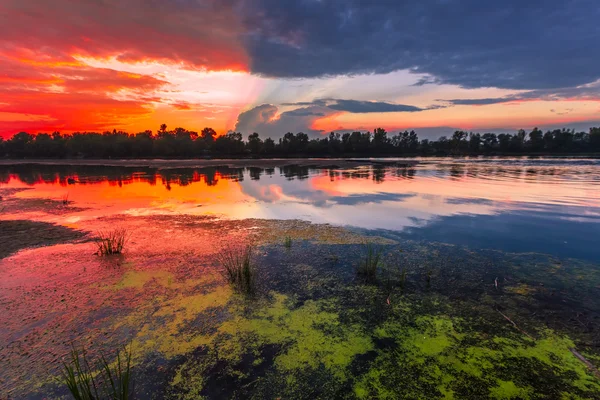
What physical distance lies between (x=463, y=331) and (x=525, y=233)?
285 inches

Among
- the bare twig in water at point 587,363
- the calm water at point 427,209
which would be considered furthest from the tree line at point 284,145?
the bare twig in water at point 587,363

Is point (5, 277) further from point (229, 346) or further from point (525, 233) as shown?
point (525, 233)

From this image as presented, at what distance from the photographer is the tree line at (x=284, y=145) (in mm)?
85938

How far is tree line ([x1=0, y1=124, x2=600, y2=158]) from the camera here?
8594 centimetres

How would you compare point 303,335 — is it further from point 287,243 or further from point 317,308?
point 287,243

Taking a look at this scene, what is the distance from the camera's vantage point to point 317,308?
525 centimetres

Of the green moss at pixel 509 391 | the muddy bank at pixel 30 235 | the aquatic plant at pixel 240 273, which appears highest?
the muddy bank at pixel 30 235

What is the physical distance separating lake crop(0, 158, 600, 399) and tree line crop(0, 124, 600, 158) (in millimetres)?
82344

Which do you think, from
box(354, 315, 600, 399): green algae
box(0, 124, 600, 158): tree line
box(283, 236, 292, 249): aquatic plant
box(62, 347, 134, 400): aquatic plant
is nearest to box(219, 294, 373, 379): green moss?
box(354, 315, 600, 399): green algae

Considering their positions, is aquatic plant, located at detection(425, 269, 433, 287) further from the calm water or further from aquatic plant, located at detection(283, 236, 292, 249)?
aquatic plant, located at detection(283, 236, 292, 249)

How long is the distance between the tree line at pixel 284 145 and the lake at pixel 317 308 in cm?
8234

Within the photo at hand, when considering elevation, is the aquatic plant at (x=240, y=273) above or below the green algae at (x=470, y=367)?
above

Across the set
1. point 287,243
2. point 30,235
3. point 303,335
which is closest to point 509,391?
point 303,335

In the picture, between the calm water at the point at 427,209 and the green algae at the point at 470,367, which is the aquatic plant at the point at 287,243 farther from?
the green algae at the point at 470,367
